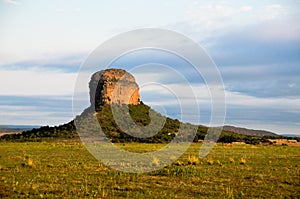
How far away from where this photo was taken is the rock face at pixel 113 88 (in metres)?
116

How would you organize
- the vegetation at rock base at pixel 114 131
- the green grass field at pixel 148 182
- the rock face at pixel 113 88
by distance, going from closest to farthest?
the green grass field at pixel 148 182, the vegetation at rock base at pixel 114 131, the rock face at pixel 113 88

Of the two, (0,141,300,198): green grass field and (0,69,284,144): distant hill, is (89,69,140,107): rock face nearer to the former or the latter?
(0,69,284,144): distant hill

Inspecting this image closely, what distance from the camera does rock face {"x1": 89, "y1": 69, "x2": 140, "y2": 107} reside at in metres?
116

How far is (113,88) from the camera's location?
116688 millimetres

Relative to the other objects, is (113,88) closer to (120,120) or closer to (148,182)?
(120,120)

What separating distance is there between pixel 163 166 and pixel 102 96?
88387mm

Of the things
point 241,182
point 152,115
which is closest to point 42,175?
point 241,182

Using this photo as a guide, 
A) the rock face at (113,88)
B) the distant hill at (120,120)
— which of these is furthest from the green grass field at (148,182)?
the rock face at (113,88)

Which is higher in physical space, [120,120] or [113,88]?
[113,88]

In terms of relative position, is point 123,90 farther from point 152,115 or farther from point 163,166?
point 163,166

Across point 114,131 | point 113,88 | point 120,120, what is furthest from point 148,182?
point 113,88

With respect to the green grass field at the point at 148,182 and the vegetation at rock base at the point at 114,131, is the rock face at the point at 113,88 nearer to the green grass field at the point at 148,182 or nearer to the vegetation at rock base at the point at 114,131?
the vegetation at rock base at the point at 114,131

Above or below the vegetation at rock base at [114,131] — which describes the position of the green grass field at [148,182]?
below

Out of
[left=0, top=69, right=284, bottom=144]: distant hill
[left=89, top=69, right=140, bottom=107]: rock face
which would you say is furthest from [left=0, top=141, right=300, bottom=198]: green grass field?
[left=89, top=69, right=140, bottom=107]: rock face
